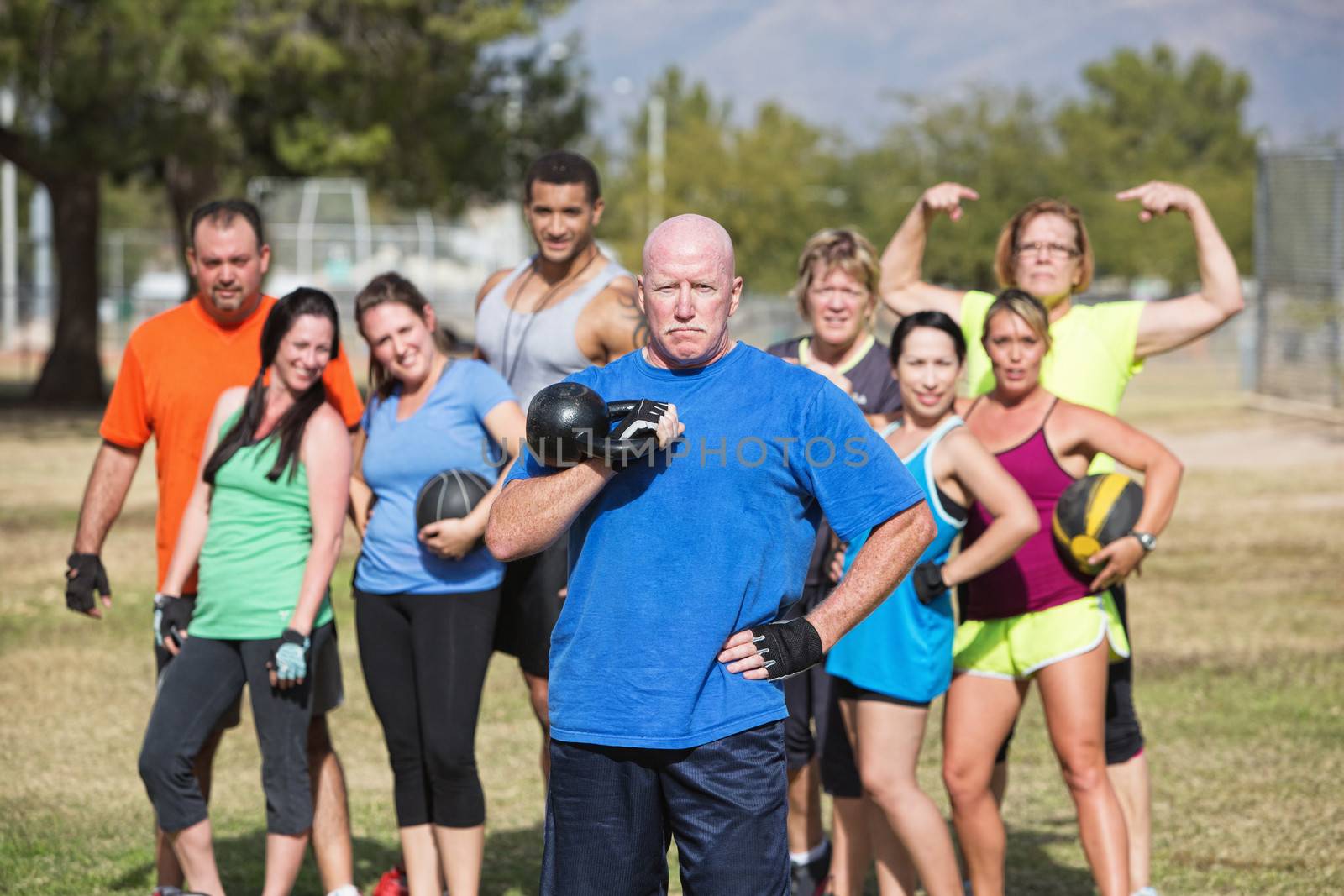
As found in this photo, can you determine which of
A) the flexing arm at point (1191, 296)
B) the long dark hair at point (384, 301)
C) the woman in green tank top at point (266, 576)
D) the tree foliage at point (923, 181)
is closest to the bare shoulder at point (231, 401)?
the woman in green tank top at point (266, 576)

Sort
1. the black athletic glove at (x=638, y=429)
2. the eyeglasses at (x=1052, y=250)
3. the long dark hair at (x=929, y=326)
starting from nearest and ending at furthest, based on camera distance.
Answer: the black athletic glove at (x=638, y=429)
the long dark hair at (x=929, y=326)
the eyeglasses at (x=1052, y=250)

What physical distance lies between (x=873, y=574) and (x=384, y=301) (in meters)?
2.31

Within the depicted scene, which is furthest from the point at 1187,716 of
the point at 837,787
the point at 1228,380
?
the point at 1228,380

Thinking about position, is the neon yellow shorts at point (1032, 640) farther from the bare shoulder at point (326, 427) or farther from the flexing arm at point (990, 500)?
the bare shoulder at point (326, 427)

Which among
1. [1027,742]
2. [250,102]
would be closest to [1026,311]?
[1027,742]

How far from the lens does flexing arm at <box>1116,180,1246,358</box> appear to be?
5477mm

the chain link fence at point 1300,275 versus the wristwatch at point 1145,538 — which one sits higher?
Result: the chain link fence at point 1300,275

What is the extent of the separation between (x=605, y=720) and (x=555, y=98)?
28.5 meters

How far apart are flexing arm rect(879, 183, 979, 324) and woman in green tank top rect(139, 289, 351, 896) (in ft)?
7.17

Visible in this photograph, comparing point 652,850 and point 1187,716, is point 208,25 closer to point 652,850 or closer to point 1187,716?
point 1187,716

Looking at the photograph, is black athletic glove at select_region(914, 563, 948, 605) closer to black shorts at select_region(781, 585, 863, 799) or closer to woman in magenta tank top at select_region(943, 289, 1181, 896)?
woman in magenta tank top at select_region(943, 289, 1181, 896)

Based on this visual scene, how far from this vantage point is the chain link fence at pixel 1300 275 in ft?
72.4

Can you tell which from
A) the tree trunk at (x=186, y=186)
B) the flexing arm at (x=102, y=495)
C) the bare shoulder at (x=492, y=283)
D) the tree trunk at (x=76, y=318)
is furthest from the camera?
the tree trunk at (x=76, y=318)

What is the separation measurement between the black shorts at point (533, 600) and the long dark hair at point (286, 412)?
83 cm
